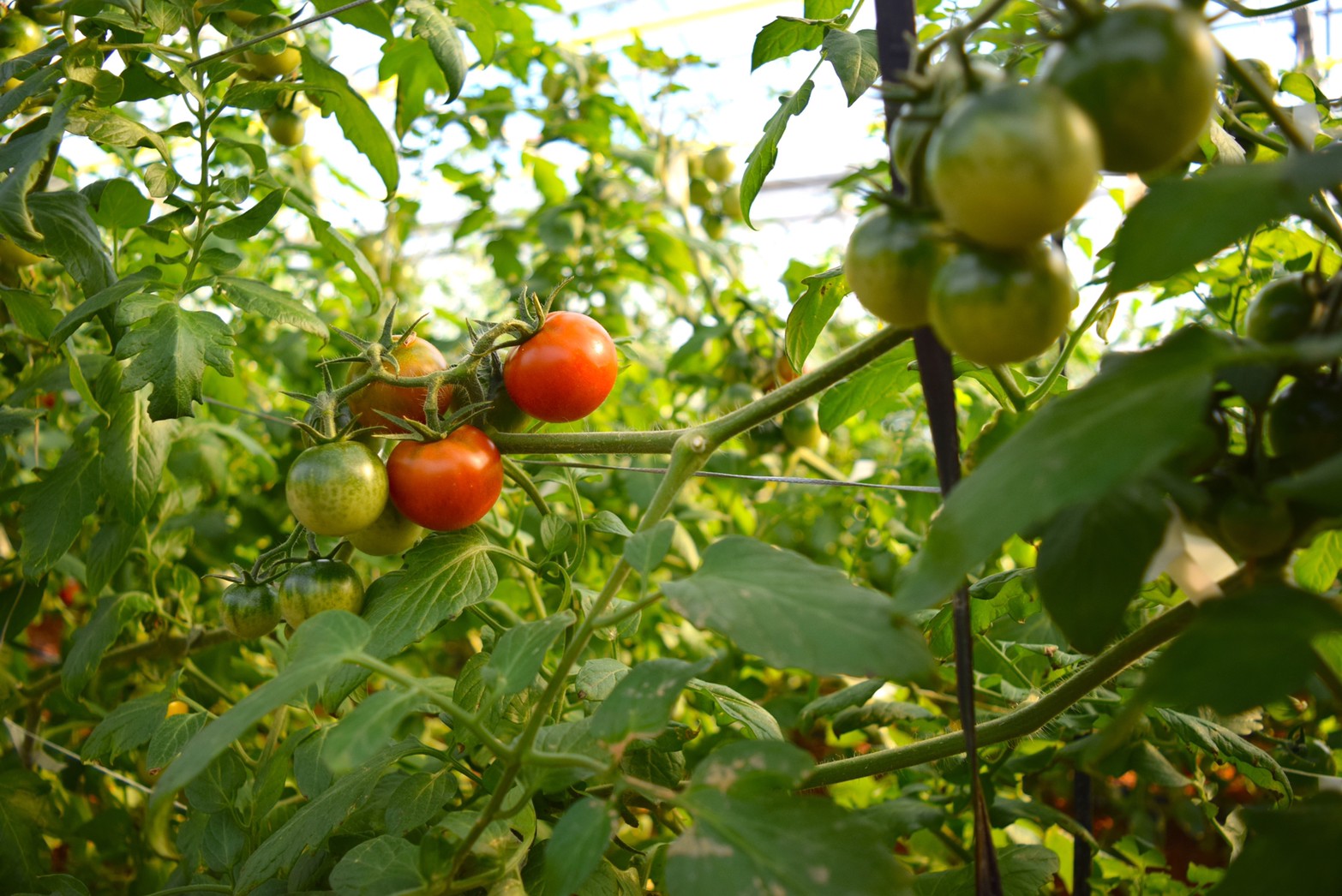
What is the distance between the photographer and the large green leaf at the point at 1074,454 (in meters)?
0.31

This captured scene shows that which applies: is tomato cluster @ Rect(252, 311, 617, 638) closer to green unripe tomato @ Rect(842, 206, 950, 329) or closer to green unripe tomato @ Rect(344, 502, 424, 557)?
green unripe tomato @ Rect(344, 502, 424, 557)

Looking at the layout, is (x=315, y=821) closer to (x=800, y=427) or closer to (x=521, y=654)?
(x=521, y=654)

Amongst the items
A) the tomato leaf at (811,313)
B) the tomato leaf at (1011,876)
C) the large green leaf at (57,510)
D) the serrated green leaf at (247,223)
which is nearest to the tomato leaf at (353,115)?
the serrated green leaf at (247,223)

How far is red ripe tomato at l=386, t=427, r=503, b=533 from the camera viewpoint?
685 millimetres

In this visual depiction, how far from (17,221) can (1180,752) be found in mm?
1174

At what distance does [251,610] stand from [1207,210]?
0.73m

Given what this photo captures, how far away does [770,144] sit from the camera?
2.26ft

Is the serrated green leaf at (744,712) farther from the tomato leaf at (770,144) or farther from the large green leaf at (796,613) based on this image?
the tomato leaf at (770,144)

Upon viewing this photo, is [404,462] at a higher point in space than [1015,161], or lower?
lower

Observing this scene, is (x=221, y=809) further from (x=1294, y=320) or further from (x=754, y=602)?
(x=1294, y=320)

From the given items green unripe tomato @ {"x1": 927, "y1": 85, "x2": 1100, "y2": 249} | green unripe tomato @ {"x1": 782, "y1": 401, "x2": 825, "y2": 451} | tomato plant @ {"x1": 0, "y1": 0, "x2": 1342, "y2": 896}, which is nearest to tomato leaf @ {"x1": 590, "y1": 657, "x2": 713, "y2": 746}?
tomato plant @ {"x1": 0, "y1": 0, "x2": 1342, "y2": 896}

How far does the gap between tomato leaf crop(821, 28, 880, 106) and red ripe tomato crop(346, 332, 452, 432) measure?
395mm

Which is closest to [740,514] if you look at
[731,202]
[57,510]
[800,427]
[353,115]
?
[800,427]

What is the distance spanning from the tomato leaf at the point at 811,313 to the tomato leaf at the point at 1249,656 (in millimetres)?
420
